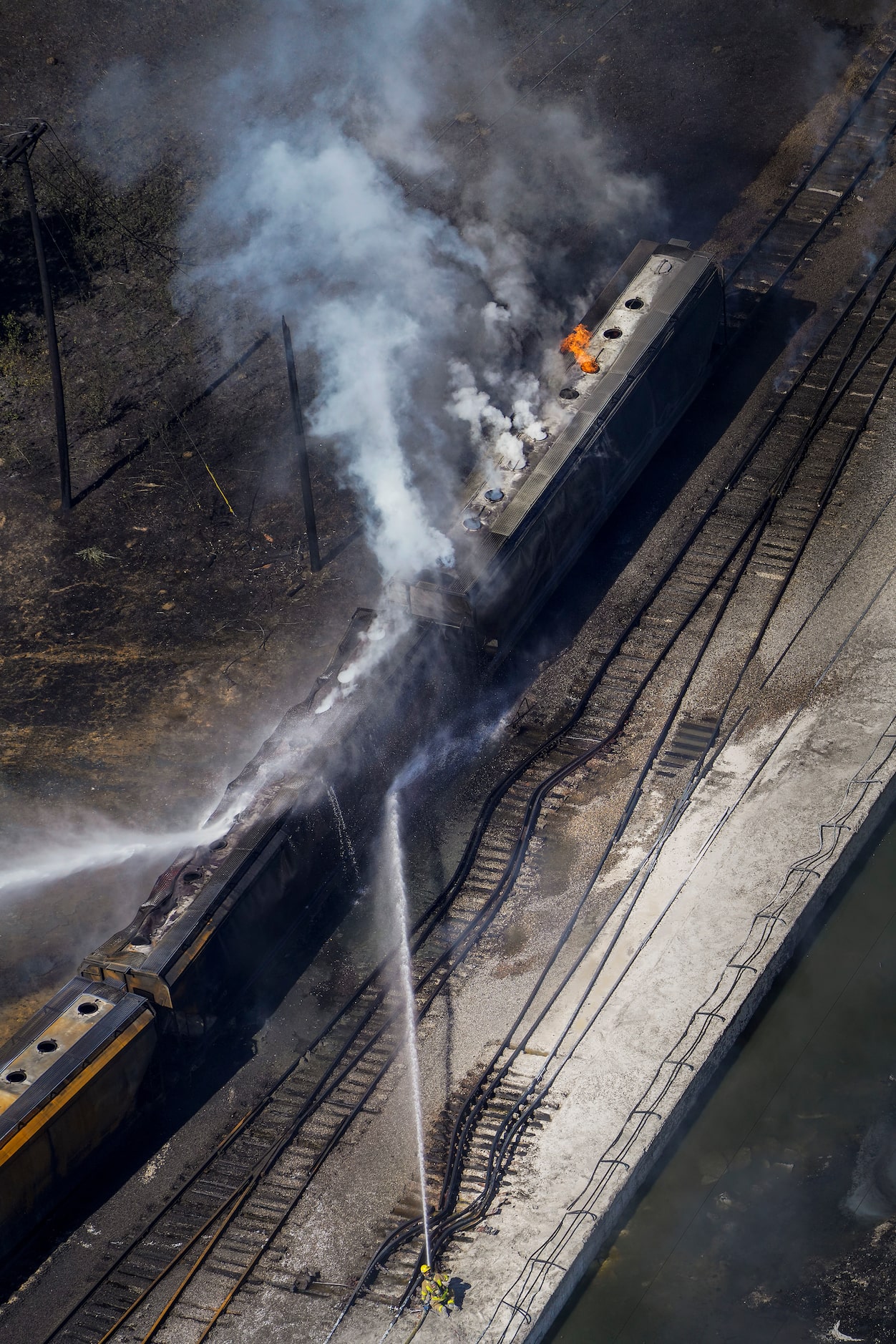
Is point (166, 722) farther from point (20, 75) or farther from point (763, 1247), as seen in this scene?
point (20, 75)

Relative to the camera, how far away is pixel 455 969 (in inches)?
766

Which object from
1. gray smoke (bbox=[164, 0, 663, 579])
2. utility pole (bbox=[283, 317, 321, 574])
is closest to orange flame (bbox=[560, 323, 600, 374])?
gray smoke (bbox=[164, 0, 663, 579])

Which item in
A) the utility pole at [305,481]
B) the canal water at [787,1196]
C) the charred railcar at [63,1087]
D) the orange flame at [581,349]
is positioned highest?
the orange flame at [581,349]

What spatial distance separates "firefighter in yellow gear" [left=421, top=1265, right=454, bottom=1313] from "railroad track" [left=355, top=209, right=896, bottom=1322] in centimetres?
28

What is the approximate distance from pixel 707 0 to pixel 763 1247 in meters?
26.2

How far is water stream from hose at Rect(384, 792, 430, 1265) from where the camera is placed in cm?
1745

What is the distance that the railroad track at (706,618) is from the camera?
17453 millimetres

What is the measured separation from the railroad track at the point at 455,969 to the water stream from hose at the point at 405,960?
156 mm

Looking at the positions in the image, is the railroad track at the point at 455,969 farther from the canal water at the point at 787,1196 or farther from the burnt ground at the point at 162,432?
the burnt ground at the point at 162,432

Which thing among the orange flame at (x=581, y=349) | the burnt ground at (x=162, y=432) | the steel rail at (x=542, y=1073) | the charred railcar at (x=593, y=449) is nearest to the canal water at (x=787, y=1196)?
the steel rail at (x=542, y=1073)

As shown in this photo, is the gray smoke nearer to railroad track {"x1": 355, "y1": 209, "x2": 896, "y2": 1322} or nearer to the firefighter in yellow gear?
railroad track {"x1": 355, "y1": 209, "x2": 896, "y2": 1322}

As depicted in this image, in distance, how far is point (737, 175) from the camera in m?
30.3

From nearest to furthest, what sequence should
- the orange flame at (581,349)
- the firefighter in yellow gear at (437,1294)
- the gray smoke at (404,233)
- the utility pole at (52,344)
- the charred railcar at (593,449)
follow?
the firefighter in yellow gear at (437,1294) < the charred railcar at (593,449) < the orange flame at (581,349) < the utility pole at (52,344) < the gray smoke at (404,233)

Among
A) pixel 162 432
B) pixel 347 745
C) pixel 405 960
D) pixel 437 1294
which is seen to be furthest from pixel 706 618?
pixel 437 1294
